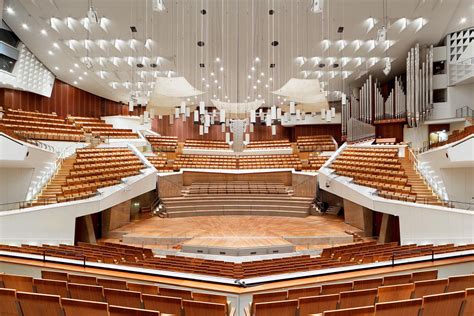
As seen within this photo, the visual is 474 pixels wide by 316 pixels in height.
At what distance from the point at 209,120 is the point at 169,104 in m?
1.79

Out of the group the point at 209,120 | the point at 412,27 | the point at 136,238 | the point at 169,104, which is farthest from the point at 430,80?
the point at 136,238

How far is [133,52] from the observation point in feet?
45.6

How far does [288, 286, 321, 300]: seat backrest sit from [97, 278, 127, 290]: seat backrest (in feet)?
5.51

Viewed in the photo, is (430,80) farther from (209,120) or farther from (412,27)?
(209,120)

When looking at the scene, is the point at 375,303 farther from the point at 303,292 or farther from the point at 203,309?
Answer: the point at 203,309

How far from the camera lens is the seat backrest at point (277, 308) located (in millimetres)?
2379

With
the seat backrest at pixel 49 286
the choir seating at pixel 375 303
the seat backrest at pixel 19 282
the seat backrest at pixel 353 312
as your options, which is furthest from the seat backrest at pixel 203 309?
the seat backrest at pixel 19 282

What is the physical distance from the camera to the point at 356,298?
2.74 metres

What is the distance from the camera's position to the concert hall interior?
3320mm

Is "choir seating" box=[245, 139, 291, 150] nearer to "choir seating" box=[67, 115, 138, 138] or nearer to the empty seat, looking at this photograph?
"choir seating" box=[67, 115, 138, 138]

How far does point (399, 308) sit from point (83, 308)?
2370 mm

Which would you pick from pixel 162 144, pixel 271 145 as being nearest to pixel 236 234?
pixel 271 145

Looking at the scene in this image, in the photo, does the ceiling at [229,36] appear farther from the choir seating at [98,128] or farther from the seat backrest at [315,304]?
the seat backrest at [315,304]

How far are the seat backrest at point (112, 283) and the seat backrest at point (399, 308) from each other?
2390 millimetres
